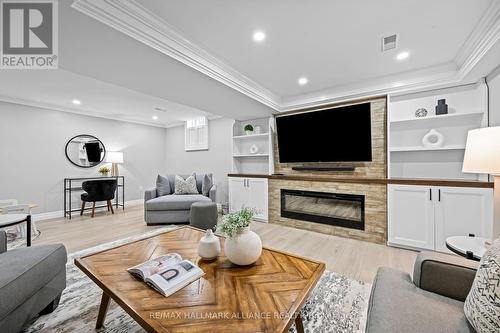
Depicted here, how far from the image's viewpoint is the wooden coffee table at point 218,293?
91 centimetres

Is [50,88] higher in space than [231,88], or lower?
higher

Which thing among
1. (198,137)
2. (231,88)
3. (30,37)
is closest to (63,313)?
(30,37)

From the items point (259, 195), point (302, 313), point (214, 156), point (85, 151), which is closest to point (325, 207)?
point (259, 195)

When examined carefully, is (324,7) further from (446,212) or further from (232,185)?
(232,185)

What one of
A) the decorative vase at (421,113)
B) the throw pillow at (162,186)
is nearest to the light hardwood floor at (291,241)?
the throw pillow at (162,186)

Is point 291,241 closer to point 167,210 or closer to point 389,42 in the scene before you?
point 167,210

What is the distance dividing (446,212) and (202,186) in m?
3.96

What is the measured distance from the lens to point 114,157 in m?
5.17

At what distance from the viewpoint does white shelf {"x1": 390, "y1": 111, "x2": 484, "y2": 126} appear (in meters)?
2.60

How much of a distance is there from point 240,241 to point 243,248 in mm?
47

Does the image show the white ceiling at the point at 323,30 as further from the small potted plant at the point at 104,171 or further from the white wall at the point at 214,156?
the small potted plant at the point at 104,171

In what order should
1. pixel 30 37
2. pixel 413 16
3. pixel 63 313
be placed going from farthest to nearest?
pixel 30 37 → pixel 413 16 → pixel 63 313

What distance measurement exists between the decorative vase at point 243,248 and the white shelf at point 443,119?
284 centimetres

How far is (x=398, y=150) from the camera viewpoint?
9.71ft
